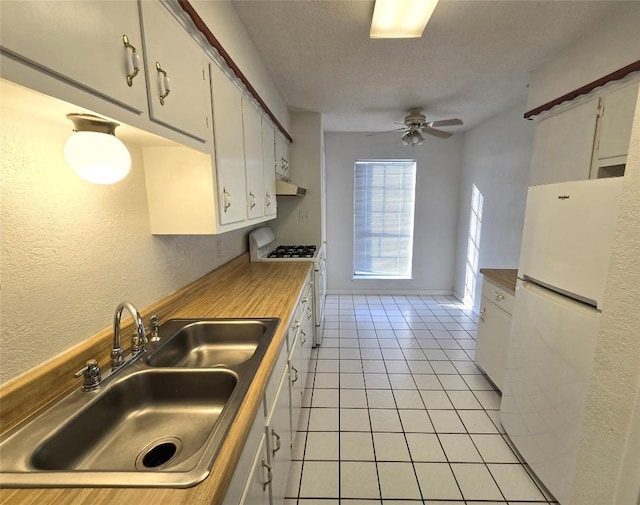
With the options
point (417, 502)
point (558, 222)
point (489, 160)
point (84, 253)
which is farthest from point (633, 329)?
point (489, 160)

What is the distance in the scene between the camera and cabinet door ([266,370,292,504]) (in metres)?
1.15

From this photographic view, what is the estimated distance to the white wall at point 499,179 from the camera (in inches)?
120

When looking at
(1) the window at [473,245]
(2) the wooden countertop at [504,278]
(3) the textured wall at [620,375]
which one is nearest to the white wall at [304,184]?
(2) the wooden countertop at [504,278]

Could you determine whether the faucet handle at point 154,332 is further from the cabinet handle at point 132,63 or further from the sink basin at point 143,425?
the cabinet handle at point 132,63

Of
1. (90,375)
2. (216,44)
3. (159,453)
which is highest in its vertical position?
(216,44)

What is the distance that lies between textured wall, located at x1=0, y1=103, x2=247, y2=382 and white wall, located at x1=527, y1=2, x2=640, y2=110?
8.43ft

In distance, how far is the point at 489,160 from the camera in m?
3.67

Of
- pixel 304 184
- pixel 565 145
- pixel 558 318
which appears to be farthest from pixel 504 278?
pixel 304 184

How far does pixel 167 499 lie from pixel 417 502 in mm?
1411

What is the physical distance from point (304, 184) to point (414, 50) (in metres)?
1.78

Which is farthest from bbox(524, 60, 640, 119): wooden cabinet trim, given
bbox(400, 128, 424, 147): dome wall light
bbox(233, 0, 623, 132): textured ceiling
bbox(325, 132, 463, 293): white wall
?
bbox(325, 132, 463, 293): white wall

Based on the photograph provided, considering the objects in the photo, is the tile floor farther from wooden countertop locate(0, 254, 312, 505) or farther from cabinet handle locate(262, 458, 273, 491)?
wooden countertop locate(0, 254, 312, 505)

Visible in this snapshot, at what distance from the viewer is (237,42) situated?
1.66 meters

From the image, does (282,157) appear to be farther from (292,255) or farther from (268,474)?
(268,474)
